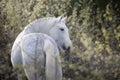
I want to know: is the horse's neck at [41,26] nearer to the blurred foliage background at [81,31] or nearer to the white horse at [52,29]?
the white horse at [52,29]

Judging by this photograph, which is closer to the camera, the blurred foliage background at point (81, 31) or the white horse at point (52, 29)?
the blurred foliage background at point (81, 31)

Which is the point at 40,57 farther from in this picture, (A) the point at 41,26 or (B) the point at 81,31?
(B) the point at 81,31

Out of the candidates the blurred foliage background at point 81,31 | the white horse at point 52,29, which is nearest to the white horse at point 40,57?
the blurred foliage background at point 81,31

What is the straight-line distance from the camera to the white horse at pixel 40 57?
508 centimetres

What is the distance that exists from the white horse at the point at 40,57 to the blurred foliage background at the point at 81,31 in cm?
17

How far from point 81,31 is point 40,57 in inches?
93.4

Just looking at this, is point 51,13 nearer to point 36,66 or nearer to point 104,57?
point 36,66

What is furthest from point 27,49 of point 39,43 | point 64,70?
point 64,70

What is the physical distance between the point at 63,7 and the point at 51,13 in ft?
1.40

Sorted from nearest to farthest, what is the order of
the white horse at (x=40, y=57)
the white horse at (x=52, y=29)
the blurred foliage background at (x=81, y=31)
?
the blurred foliage background at (x=81, y=31) < the white horse at (x=40, y=57) < the white horse at (x=52, y=29)

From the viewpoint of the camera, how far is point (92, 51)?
4.33 meters

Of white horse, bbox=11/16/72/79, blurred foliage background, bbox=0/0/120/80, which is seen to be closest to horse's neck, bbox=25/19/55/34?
white horse, bbox=11/16/72/79

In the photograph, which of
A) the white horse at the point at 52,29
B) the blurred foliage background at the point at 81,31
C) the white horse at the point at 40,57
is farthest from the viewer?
Answer: the white horse at the point at 52,29

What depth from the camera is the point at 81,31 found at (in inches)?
285
